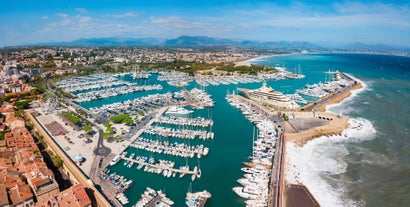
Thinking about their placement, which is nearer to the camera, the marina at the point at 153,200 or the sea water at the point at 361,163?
the marina at the point at 153,200

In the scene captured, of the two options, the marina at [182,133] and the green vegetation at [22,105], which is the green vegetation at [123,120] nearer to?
the marina at [182,133]

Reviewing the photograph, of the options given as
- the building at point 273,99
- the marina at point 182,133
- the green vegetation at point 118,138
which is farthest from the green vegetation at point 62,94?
the building at point 273,99

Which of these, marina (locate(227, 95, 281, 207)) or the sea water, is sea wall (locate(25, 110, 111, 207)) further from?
the sea water

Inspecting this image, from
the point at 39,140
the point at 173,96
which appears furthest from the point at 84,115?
the point at 173,96

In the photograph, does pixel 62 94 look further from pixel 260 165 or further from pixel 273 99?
pixel 260 165

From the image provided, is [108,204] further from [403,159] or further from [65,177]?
[403,159]

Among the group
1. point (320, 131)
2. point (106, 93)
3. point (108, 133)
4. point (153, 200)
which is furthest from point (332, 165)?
point (106, 93)
